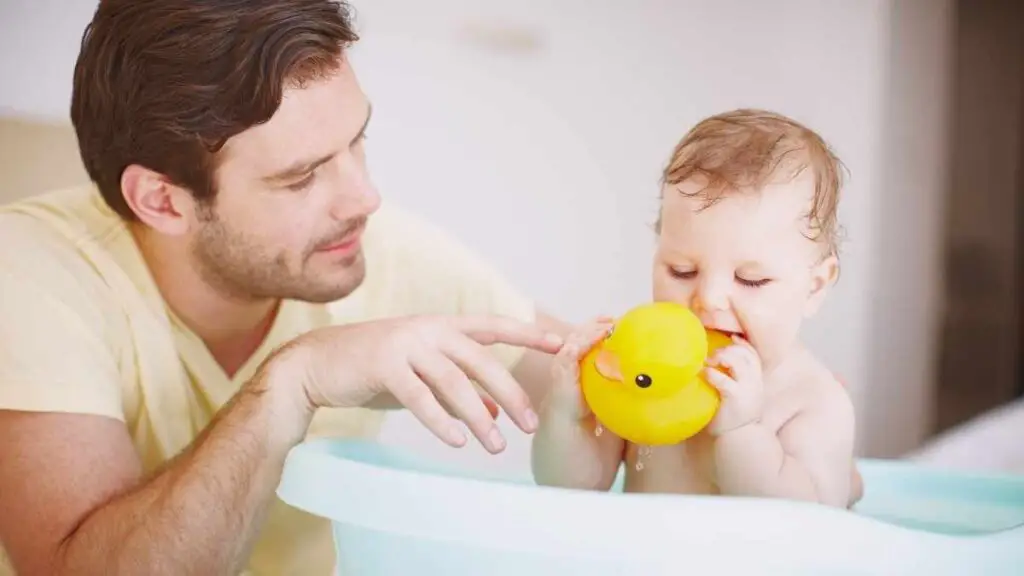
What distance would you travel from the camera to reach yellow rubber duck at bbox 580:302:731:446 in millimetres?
833

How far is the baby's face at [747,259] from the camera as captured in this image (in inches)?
36.2

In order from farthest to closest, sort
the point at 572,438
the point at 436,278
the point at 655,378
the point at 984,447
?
the point at 984,447
the point at 436,278
the point at 572,438
the point at 655,378

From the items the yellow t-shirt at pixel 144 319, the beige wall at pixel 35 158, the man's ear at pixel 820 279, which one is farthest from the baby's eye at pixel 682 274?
the beige wall at pixel 35 158

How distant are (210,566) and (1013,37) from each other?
4.05 ft

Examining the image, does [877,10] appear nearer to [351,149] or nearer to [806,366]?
[806,366]

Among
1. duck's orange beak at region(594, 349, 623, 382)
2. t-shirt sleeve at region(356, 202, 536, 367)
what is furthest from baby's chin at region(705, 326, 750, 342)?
t-shirt sleeve at region(356, 202, 536, 367)

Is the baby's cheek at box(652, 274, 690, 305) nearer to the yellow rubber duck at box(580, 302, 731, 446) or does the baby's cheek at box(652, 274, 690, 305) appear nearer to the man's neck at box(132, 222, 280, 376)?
the yellow rubber duck at box(580, 302, 731, 446)

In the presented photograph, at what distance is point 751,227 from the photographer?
3.01ft

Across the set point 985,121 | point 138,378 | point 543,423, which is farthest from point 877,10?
point 138,378

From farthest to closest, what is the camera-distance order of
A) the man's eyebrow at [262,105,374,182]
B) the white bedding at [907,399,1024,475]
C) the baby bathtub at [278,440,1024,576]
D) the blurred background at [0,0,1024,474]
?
the white bedding at [907,399,1024,475]
the blurred background at [0,0,1024,474]
the man's eyebrow at [262,105,374,182]
the baby bathtub at [278,440,1024,576]

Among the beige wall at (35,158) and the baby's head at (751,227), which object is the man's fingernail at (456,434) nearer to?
the baby's head at (751,227)

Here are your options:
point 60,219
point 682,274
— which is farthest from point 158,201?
point 682,274

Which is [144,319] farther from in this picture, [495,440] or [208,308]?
[495,440]

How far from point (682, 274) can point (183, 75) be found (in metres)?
0.48
